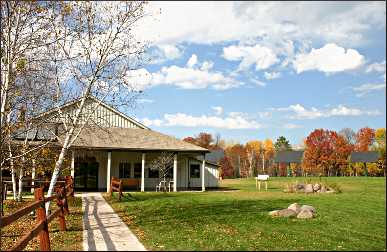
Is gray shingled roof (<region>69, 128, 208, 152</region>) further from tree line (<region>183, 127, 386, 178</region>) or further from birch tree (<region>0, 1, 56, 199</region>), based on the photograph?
tree line (<region>183, 127, 386, 178</region>)

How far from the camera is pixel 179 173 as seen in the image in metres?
31.5

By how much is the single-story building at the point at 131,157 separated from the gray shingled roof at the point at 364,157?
141ft

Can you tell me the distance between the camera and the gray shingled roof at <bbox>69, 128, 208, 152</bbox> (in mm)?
26688

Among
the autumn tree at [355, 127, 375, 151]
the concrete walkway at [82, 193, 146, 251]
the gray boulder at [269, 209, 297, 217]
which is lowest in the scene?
the concrete walkway at [82, 193, 146, 251]

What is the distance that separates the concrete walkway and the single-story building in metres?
12.3

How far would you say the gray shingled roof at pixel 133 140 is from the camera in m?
26.7

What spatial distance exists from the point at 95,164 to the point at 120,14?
56.6ft

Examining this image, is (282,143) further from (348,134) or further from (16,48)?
(16,48)

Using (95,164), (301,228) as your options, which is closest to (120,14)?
(301,228)

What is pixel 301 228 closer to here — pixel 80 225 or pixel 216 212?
pixel 216 212

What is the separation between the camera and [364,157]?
6669cm

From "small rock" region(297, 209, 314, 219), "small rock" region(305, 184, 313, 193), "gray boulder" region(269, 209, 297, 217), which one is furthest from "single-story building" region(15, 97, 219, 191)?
"small rock" region(297, 209, 314, 219)

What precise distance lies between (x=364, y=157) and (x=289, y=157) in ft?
40.7

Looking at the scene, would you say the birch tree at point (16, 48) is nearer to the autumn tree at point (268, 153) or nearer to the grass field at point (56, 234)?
the grass field at point (56, 234)
